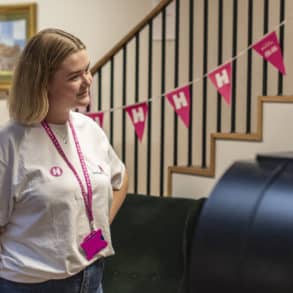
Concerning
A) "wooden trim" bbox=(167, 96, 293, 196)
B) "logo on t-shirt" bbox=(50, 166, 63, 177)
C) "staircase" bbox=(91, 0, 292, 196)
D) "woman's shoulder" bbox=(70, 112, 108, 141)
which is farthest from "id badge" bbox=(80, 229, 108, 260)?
"staircase" bbox=(91, 0, 292, 196)

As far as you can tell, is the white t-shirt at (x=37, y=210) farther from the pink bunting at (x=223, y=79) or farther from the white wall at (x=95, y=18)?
the white wall at (x=95, y=18)

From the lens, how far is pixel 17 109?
4.78 ft

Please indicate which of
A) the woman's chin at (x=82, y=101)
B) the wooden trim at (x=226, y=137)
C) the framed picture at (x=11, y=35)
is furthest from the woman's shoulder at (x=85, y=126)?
the framed picture at (x=11, y=35)

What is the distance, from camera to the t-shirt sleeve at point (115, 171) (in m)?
1.74

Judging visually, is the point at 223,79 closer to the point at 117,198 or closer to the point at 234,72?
the point at 234,72

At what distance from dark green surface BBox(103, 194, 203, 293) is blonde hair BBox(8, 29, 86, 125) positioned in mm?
1664

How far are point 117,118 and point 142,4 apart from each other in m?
0.90

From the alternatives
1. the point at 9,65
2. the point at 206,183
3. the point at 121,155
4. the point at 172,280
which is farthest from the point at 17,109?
the point at 9,65

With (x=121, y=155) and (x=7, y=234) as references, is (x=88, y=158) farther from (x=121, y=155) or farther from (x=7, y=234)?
(x=121, y=155)

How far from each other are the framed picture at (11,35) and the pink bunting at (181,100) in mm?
1788

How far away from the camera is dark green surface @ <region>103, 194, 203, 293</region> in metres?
2.97

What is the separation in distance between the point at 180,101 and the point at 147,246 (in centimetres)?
89

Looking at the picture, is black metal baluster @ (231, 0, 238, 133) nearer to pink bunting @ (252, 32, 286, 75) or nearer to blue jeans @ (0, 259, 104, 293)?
pink bunting @ (252, 32, 286, 75)

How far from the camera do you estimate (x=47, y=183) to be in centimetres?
141
